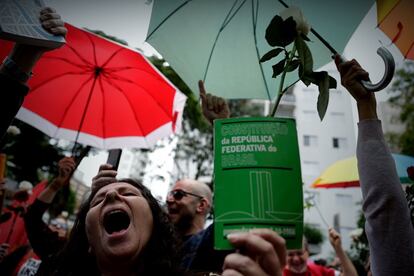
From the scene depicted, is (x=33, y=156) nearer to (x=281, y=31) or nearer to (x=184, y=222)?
(x=184, y=222)

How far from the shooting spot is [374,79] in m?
1.55

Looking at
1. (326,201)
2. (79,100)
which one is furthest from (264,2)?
(326,201)

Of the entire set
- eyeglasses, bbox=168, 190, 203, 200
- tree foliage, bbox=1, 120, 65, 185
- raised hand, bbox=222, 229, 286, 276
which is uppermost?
Result: tree foliage, bbox=1, 120, 65, 185

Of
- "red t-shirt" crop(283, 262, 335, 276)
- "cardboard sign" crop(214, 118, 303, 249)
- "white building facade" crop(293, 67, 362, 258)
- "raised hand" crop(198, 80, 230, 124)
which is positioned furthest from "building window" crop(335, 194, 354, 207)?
"cardboard sign" crop(214, 118, 303, 249)

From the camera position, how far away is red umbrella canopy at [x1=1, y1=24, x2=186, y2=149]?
3422 mm

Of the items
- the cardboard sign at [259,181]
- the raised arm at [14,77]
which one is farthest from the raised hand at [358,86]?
the raised arm at [14,77]

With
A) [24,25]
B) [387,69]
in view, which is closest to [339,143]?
[387,69]

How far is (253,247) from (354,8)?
1.43m

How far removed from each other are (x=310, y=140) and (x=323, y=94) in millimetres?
29632

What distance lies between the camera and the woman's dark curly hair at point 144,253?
179cm

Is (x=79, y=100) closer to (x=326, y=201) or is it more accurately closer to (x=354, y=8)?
(x=354, y=8)

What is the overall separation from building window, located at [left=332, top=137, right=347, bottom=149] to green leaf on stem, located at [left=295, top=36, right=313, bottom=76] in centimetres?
3006

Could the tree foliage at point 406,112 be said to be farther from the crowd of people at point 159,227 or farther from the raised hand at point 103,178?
the raised hand at point 103,178

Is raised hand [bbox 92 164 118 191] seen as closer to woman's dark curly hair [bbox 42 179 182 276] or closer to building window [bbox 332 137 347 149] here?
woman's dark curly hair [bbox 42 179 182 276]
